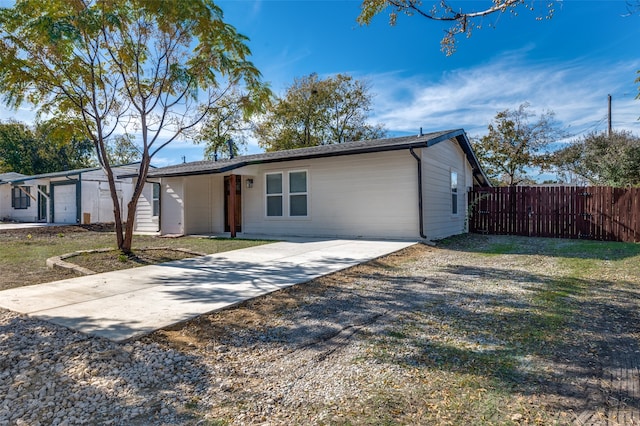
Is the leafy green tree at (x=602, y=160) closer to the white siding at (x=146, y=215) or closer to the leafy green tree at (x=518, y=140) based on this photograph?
the leafy green tree at (x=518, y=140)

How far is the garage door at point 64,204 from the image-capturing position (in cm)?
2084

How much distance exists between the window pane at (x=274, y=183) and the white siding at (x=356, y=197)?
0.19 m

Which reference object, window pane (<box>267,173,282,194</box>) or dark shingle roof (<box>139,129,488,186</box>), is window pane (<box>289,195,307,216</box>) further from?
dark shingle roof (<box>139,129,488,186</box>)

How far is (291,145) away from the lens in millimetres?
27688

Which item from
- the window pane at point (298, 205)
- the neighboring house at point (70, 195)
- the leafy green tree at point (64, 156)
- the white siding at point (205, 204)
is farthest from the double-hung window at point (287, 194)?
the leafy green tree at point (64, 156)

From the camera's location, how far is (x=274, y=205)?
41.3 feet

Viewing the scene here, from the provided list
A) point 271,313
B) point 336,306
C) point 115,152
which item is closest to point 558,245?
point 336,306

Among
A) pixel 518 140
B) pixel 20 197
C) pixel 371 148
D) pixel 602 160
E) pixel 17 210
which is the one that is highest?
pixel 518 140

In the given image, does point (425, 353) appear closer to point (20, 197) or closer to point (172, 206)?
point (172, 206)

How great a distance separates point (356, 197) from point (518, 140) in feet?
51.2

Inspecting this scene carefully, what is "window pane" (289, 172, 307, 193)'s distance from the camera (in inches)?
473

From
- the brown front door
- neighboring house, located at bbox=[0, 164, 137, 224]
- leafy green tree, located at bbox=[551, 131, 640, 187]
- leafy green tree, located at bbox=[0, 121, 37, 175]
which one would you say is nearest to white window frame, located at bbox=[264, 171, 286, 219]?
the brown front door

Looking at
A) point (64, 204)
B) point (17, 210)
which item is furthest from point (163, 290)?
point (17, 210)

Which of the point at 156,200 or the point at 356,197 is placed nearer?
the point at 356,197
